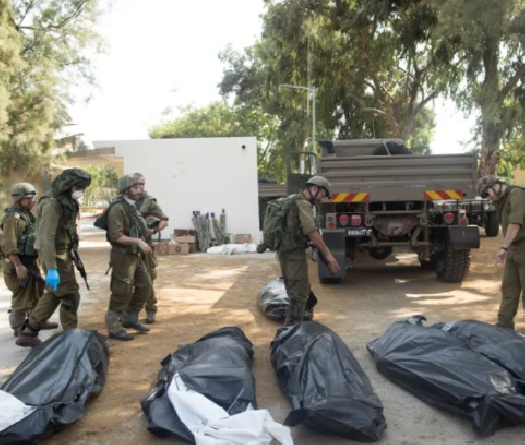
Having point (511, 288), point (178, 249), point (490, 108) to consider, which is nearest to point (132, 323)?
point (511, 288)

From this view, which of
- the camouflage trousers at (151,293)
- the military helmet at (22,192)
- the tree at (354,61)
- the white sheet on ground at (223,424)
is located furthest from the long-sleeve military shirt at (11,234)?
the tree at (354,61)

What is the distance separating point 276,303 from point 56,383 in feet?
9.47

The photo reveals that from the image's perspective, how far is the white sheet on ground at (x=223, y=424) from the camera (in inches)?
104

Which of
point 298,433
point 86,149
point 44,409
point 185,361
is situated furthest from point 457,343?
point 86,149

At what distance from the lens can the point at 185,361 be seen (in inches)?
145

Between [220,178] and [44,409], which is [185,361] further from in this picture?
[220,178]

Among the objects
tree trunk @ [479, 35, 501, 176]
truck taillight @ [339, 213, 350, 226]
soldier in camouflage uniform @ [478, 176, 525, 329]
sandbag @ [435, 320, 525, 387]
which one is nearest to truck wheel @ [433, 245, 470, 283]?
truck taillight @ [339, 213, 350, 226]

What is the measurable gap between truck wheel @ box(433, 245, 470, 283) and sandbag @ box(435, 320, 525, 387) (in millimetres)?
3511

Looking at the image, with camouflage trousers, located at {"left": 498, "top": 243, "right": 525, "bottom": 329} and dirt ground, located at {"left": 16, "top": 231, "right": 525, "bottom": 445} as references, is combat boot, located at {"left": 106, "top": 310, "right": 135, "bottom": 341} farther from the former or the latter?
camouflage trousers, located at {"left": 498, "top": 243, "right": 525, "bottom": 329}

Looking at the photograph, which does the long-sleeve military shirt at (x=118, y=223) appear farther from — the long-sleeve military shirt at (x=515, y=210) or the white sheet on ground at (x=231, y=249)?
the white sheet on ground at (x=231, y=249)

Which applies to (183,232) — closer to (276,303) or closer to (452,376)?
(276,303)

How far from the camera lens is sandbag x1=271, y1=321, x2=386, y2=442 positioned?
2.87 m

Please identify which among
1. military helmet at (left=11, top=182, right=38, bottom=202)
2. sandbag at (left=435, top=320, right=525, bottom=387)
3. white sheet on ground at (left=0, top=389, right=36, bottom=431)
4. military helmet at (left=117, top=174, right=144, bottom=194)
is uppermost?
military helmet at (left=117, top=174, right=144, bottom=194)

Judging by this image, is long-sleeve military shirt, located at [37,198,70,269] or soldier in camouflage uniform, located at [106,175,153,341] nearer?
long-sleeve military shirt, located at [37,198,70,269]
